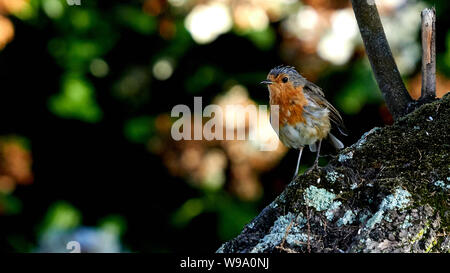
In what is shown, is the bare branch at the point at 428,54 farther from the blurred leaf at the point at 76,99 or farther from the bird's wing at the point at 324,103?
the blurred leaf at the point at 76,99

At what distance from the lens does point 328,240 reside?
158cm

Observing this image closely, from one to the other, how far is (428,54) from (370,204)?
115 cm

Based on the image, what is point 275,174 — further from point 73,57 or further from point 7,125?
point 7,125

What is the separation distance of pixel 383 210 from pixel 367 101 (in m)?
2.31

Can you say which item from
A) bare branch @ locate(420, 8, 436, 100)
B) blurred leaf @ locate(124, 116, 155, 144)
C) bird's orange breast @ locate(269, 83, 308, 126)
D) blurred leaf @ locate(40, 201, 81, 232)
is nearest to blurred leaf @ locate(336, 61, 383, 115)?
bird's orange breast @ locate(269, 83, 308, 126)

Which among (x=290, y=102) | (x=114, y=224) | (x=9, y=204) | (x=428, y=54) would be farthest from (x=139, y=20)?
(x=428, y=54)

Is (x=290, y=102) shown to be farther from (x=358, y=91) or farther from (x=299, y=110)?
(x=358, y=91)

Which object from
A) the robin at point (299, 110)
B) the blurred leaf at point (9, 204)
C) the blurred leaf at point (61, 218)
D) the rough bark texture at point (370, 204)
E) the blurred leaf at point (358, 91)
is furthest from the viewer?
the blurred leaf at point (9, 204)

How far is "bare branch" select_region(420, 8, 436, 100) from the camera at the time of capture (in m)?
2.44

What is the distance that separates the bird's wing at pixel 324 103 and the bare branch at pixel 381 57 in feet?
2.71

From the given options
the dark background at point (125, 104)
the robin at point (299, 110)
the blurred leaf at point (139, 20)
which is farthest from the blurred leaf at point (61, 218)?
the robin at point (299, 110)

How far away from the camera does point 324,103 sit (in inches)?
131


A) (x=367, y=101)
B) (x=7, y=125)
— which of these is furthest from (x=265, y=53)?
(x=7, y=125)

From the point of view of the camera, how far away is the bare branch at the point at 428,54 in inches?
96.0
